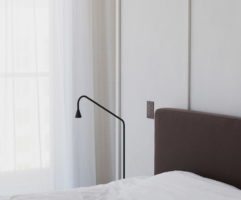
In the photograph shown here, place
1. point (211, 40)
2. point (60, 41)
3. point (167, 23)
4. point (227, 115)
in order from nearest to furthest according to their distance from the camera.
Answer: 1. point (227, 115)
2. point (211, 40)
3. point (167, 23)
4. point (60, 41)

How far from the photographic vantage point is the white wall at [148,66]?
2.63m

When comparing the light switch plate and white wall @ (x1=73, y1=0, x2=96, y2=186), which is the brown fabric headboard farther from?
white wall @ (x1=73, y1=0, x2=96, y2=186)

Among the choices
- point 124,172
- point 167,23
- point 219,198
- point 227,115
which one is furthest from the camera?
point 124,172

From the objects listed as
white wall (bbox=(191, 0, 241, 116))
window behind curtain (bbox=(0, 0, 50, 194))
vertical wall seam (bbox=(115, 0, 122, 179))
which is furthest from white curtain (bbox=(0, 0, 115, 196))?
white wall (bbox=(191, 0, 241, 116))

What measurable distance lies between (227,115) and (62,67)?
63.9 inches

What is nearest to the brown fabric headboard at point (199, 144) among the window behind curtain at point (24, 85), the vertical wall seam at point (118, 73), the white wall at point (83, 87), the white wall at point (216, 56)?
the white wall at point (216, 56)

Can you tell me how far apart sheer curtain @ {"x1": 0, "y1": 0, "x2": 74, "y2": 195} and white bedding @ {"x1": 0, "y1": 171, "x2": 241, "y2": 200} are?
1.12m

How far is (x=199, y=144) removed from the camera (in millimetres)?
2346

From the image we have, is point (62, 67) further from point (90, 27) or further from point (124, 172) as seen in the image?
point (124, 172)

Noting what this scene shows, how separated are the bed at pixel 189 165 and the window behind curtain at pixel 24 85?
1140mm

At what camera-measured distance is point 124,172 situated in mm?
2971

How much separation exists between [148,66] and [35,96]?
3.37 feet

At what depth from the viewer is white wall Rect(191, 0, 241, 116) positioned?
7.29ft

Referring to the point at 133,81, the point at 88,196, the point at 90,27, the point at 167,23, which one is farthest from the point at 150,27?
the point at 88,196
